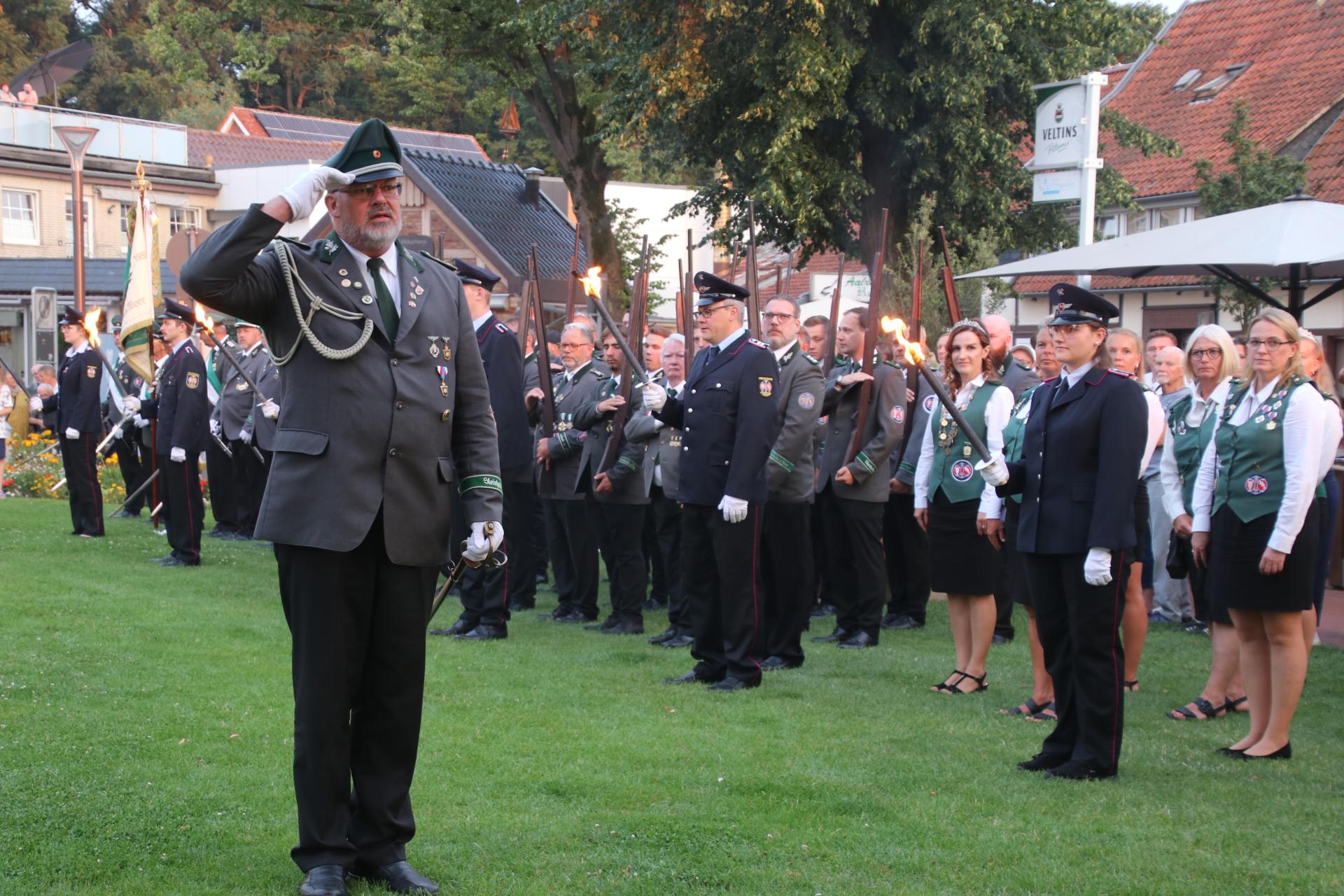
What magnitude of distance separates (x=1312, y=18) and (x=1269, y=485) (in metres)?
28.5

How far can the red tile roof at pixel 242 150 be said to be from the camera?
4531cm

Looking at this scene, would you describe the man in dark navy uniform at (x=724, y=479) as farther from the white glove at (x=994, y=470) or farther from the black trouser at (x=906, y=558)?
the black trouser at (x=906, y=558)

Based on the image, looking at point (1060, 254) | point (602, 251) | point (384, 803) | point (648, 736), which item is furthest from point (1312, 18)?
point (384, 803)

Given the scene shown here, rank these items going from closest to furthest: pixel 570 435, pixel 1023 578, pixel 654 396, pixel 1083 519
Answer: pixel 1083 519 < pixel 1023 578 < pixel 654 396 < pixel 570 435

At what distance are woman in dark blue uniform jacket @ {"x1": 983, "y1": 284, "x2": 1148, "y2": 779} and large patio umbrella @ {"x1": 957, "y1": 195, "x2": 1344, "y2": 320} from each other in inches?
85.9

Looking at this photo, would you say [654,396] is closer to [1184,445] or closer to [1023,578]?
[1023,578]

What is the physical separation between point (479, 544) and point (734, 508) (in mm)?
3402

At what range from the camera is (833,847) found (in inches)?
201

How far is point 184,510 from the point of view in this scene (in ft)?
41.2

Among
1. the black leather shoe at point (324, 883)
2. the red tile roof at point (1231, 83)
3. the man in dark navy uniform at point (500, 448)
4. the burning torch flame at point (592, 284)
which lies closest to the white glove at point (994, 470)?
the burning torch flame at point (592, 284)

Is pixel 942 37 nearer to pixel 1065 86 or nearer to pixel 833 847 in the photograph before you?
pixel 1065 86

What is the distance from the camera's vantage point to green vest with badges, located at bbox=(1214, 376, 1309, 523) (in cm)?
657

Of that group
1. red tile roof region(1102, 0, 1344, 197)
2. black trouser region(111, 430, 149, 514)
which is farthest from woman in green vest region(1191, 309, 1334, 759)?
red tile roof region(1102, 0, 1344, 197)

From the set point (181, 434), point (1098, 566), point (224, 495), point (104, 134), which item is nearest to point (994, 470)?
point (1098, 566)
